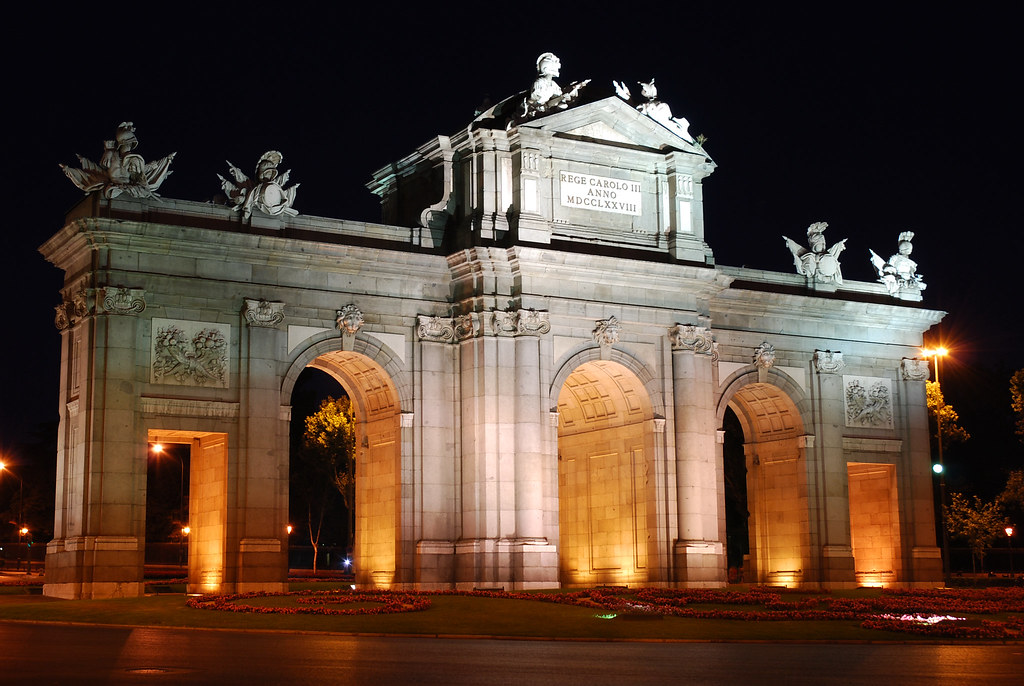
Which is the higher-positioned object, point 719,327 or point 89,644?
point 719,327

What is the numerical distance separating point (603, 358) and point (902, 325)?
1789cm

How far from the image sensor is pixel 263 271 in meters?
50.2

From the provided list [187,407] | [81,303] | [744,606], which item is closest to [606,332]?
[744,606]

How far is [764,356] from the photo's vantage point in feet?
196

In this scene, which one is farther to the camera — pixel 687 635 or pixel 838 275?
pixel 838 275

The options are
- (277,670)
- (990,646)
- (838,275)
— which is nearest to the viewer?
(277,670)

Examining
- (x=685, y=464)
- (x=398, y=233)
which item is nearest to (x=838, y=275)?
(x=685, y=464)

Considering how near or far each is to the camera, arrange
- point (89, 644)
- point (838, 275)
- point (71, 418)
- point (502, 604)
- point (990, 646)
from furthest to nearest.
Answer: point (838, 275) → point (71, 418) → point (502, 604) → point (990, 646) → point (89, 644)

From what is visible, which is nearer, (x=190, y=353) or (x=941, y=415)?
(x=190, y=353)

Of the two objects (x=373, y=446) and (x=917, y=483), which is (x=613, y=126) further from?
(x=917, y=483)

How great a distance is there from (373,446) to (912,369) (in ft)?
85.0

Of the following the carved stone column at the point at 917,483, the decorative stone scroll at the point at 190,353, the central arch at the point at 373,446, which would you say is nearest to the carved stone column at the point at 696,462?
the central arch at the point at 373,446

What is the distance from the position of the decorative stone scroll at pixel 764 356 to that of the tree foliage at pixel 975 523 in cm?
2441

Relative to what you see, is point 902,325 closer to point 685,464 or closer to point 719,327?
point 719,327
